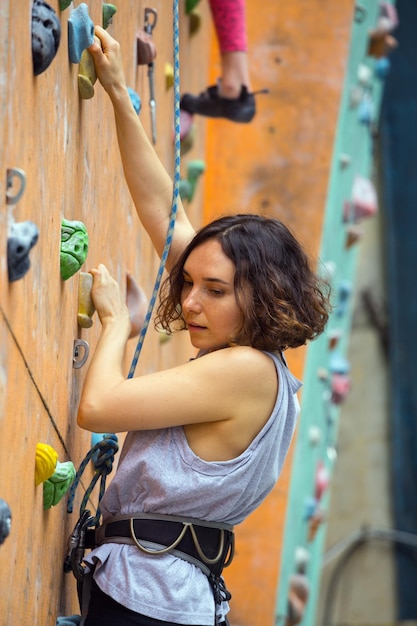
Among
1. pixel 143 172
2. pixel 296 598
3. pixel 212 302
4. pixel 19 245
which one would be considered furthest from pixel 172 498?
pixel 296 598

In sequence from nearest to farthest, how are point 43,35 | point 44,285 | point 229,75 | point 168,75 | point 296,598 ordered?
point 43,35, point 44,285, point 168,75, point 229,75, point 296,598

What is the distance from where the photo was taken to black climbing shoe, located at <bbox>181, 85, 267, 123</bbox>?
347 cm

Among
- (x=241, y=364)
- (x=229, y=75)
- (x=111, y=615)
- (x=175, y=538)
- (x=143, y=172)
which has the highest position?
(x=229, y=75)

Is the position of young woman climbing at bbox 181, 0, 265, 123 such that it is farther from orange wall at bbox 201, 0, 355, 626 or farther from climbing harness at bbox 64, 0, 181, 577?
climbing harness at bbox 64, 0, 181, 577

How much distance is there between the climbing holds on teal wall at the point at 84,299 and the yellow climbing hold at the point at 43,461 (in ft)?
1.20

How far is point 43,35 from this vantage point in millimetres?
1548

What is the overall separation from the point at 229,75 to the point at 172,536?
196 cm

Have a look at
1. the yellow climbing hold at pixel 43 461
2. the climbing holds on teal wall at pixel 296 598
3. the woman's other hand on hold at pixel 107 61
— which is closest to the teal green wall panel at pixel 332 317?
the climbing holds on teal wall at pixel 296 598

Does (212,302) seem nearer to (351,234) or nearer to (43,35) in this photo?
(43,35)

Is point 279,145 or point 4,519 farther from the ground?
point 279,145

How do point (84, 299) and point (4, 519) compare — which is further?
point (84, 299)

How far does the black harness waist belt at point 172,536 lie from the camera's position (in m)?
1.85

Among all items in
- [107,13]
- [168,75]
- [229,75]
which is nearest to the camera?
[107,13]

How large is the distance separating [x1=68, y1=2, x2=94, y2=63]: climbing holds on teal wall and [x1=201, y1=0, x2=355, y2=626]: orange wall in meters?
2.76
